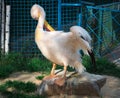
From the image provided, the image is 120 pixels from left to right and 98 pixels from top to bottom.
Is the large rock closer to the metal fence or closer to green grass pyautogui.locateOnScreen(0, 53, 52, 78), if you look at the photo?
green grass pyautogui.locateOnScreen(0, 53, 52, 78)

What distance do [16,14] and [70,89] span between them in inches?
145

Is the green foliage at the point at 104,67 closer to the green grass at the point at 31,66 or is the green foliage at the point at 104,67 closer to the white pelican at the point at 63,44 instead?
the green grass at the point at 31,66

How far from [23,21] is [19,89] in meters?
3.25

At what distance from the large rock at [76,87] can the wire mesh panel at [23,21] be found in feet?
9.77

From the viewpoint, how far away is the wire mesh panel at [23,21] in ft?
31.4

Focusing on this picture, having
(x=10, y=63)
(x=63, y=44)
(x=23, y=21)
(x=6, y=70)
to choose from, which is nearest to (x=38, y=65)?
(x=10, y=63)

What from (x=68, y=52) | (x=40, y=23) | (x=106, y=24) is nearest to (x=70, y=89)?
(x=68, y=52)

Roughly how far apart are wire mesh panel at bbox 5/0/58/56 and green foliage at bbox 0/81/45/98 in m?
2.51

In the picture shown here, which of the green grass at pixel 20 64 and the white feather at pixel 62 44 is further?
the green grass at pixel 20 64

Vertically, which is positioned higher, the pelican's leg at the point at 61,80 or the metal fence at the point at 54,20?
the metal fence at the point at 54,20

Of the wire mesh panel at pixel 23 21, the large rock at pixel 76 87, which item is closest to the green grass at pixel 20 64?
the wire mesh panel at pixel 23 21

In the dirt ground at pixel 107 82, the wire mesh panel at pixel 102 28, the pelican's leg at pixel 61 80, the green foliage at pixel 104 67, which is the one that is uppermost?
the wire mesh panel at pixel 102 28

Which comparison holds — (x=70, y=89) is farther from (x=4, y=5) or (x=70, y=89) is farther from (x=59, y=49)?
(x=4, y=5)

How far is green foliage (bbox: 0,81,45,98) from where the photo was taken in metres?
6.62
